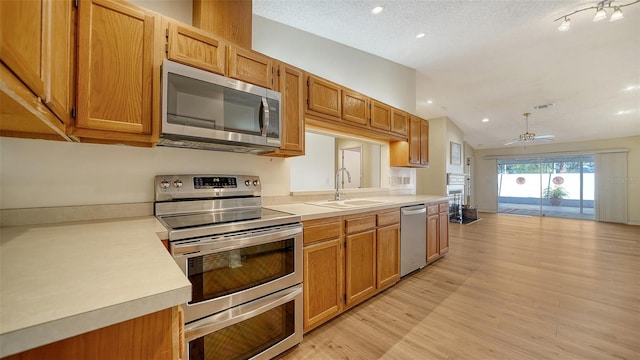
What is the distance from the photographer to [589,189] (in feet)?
24.5

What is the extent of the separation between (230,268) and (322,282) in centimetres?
78

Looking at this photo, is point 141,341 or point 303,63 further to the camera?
point 303,63

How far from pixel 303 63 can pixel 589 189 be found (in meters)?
9.98

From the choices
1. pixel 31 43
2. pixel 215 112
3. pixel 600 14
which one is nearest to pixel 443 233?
pixel 600 14

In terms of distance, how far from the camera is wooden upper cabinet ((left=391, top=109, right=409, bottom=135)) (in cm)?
320

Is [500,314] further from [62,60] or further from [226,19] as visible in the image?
[62,60]

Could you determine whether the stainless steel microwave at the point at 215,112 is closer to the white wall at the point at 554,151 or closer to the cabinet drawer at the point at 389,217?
the cabinet drawer at the point at 389,217

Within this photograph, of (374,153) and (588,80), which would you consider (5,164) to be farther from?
(588,80)

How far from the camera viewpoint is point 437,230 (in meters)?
3.34

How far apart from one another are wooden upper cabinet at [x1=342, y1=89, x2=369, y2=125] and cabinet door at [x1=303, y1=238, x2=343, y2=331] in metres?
1.35

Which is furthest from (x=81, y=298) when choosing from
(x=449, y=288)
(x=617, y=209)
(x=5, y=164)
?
(x=617, y=209)

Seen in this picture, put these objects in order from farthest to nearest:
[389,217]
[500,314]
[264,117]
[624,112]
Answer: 1. [624,112]
2. [389,217]
3. [500,314]
4. [264,117]

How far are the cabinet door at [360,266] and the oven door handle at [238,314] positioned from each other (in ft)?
1.88

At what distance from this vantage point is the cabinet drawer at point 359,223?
2039mm
